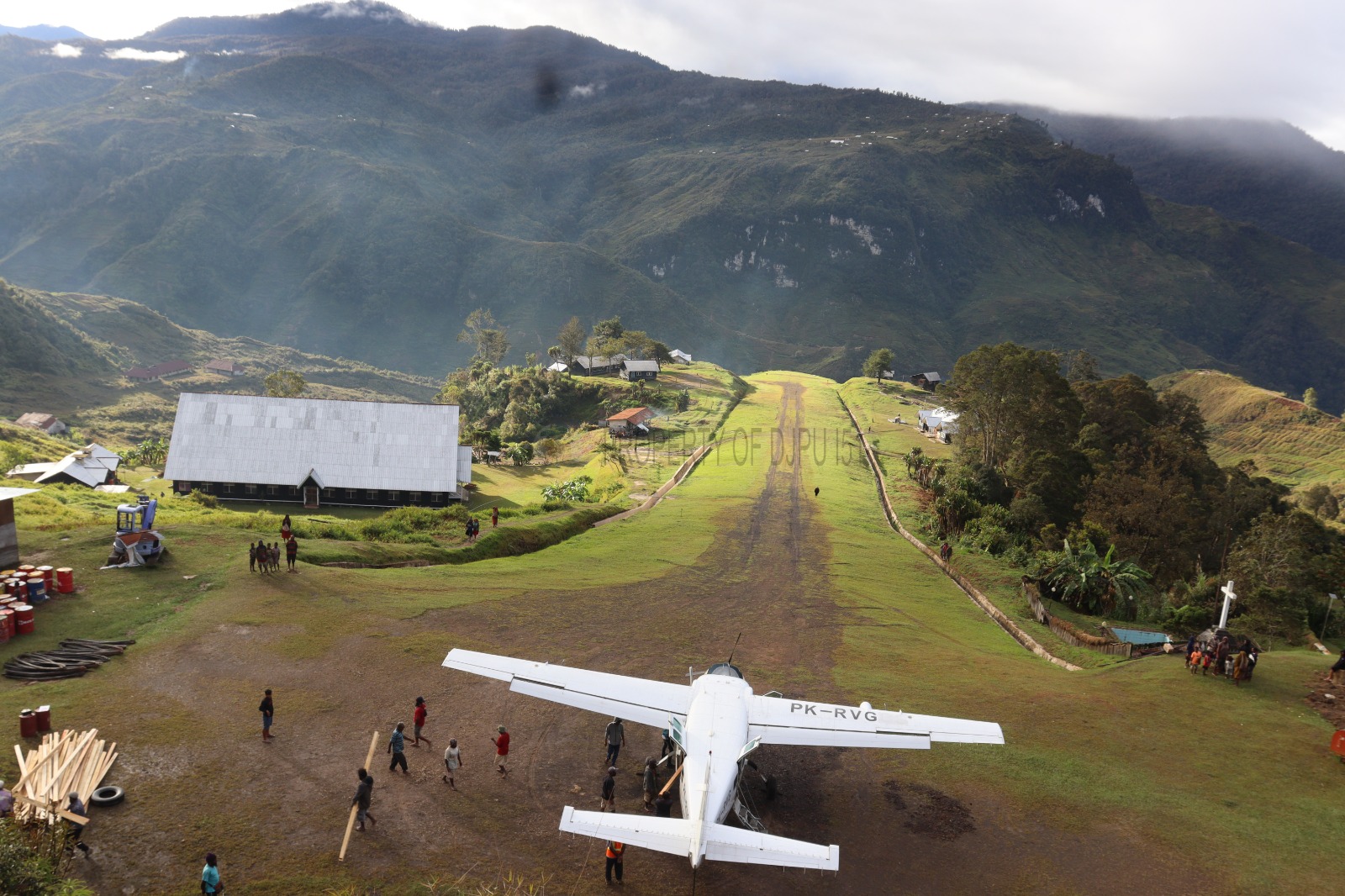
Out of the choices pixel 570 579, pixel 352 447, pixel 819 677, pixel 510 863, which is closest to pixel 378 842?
pixel 510 863

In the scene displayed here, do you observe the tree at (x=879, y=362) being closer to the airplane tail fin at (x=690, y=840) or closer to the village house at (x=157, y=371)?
the airplane tail fin at (x=690, y=840)

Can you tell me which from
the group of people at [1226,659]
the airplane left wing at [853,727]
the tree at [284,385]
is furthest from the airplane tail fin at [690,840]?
the tree at [284,385]

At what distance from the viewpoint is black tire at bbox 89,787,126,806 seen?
60.5 feet

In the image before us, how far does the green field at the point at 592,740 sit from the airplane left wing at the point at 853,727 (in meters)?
2.58

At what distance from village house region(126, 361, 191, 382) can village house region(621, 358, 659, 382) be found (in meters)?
101

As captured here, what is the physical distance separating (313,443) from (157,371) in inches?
5109

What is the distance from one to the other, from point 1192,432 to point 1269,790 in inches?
3108

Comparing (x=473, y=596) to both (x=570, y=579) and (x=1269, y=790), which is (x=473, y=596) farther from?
(x=1269, y=790)

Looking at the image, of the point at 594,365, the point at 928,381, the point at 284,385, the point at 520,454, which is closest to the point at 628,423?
the point at 520,454

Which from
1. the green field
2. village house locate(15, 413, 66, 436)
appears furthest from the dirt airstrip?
village house locate(15, 413, 66, 436)

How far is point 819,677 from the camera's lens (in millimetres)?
29266

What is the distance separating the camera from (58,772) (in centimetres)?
1850

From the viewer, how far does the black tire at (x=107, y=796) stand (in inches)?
726

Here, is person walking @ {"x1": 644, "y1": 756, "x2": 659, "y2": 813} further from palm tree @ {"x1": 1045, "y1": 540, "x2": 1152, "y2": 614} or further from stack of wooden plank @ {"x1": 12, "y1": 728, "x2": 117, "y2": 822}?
palm tree @ {"x1": 1045, "y1": 540, "x2": 1152, "y2": 614}
